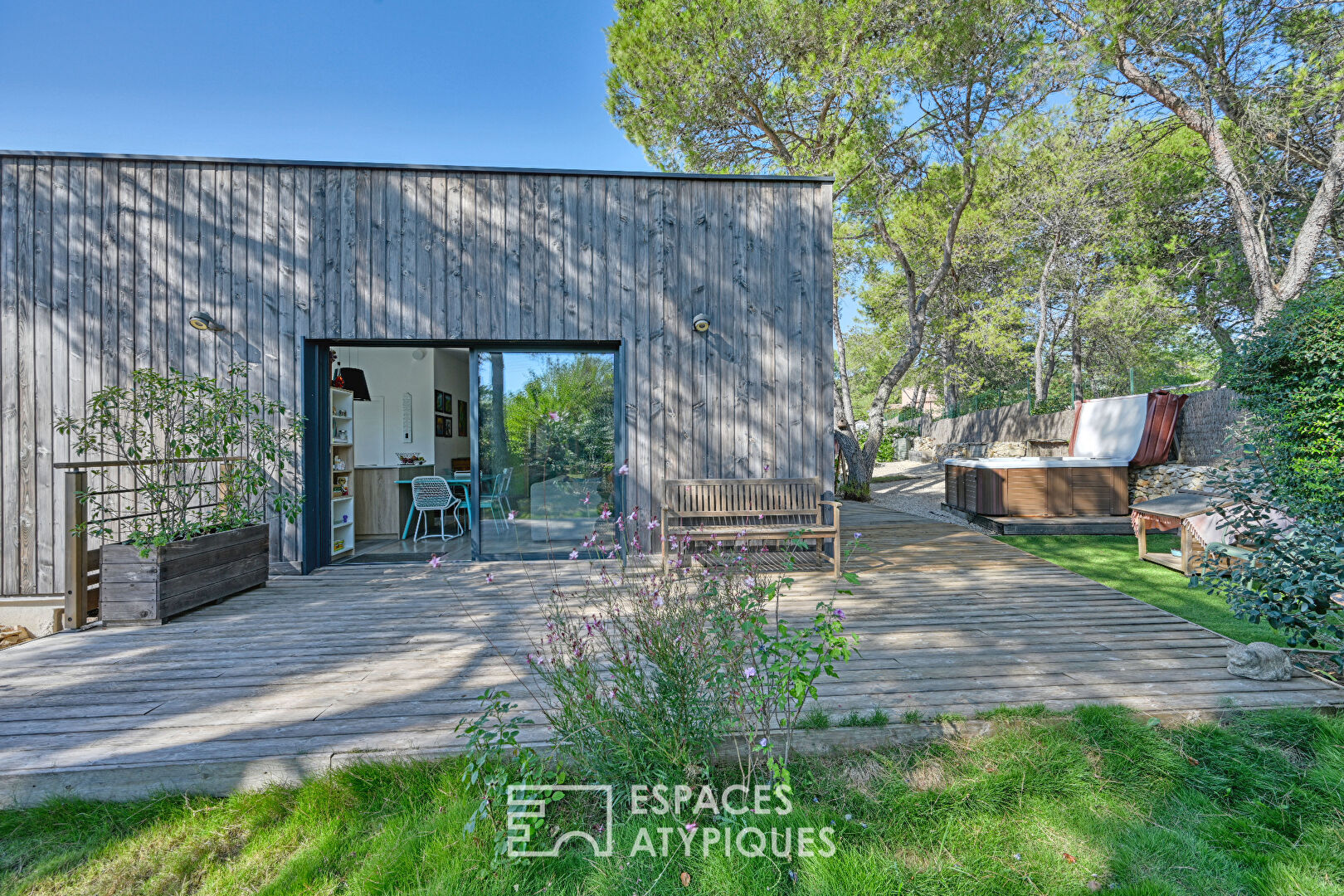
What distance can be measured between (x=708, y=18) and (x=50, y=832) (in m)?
10.3

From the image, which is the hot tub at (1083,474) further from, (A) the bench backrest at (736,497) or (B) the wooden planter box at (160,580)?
(B) the wooden planter box at (160,580)

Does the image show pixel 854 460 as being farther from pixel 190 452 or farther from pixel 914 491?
pixel 190 452

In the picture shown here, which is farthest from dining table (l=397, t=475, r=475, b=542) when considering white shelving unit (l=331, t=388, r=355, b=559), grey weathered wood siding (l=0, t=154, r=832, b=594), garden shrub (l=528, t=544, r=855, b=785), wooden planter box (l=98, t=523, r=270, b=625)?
garden shrub (l=528, t=544, r=855, b=785)

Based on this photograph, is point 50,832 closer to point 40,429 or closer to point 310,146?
point 40,429

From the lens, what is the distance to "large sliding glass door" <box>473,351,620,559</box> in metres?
5.23

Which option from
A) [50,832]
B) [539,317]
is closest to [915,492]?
[539,317]

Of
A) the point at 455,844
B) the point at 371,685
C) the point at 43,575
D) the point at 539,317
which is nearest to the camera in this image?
the point at 455,844

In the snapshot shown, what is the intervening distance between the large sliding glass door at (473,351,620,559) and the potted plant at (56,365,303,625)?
157 cm

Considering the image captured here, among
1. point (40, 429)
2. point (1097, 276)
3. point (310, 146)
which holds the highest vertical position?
point (310, 146)

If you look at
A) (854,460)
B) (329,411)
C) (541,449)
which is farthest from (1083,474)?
(329,411)

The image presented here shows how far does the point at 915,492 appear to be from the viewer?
10875 mm

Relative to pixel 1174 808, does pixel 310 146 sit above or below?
above

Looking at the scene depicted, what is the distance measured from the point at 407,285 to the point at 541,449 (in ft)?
6.10

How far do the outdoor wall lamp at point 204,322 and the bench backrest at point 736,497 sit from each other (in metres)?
4.06
